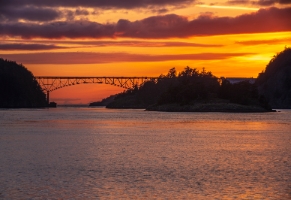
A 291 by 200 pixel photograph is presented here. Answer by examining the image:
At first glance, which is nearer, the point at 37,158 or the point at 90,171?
the point at 90,171

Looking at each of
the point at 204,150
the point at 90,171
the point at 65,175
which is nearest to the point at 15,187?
the point at 65,175

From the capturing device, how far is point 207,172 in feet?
107

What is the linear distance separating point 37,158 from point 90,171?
8.35m

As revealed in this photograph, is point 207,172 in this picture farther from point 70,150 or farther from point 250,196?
point 70,150

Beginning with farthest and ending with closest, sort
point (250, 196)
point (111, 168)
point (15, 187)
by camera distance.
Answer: point (111, 168)
point (15, 187)
point (250, 196)

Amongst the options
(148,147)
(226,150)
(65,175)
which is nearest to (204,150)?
(226,150)

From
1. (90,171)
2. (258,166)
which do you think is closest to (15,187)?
(90,171)

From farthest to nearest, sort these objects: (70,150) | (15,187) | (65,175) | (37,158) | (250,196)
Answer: (70,150)
(37,158)
(65,175)
(15,187)
(250,196)

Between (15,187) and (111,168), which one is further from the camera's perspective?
(111,168)

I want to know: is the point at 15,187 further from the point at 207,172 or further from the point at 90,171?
the point at 207,172

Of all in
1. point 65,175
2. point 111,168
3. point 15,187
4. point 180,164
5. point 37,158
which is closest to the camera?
point 15,187

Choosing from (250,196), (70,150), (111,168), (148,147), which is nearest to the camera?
(250,196)

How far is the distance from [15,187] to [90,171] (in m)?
6.61

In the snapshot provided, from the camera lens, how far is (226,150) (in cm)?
4725
